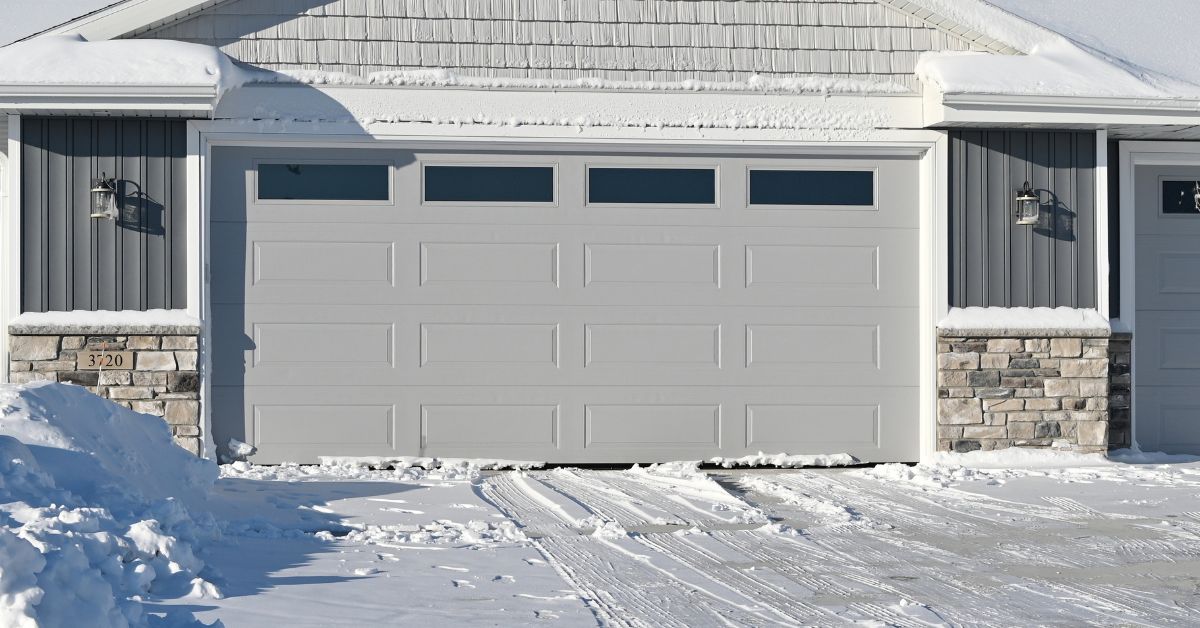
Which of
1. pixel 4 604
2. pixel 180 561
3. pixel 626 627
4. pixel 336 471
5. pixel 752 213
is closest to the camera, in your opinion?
pixel 4 604

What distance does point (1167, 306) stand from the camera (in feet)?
34.1

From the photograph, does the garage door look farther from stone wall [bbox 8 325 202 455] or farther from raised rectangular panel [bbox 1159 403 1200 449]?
raised rectangular panel [bbox 1159 403 1200 449]

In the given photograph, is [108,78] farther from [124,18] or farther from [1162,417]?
[1162,417]

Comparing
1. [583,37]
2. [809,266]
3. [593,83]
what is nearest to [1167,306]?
[809,266]

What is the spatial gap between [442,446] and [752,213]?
8.91 feet

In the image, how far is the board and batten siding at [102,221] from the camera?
9.02 meters

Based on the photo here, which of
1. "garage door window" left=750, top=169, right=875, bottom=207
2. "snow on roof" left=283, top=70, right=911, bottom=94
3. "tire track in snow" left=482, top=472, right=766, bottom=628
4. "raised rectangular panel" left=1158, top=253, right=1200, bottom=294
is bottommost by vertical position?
"tire track in snow" left=482, top=472, right=766, bottom=628

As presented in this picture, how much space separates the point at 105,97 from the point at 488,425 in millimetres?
3288

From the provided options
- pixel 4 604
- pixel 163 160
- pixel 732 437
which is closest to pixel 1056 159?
pixel 732 437

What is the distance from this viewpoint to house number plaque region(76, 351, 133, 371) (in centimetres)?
895

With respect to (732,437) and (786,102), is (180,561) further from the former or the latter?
(786,102)

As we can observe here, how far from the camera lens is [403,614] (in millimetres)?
4574

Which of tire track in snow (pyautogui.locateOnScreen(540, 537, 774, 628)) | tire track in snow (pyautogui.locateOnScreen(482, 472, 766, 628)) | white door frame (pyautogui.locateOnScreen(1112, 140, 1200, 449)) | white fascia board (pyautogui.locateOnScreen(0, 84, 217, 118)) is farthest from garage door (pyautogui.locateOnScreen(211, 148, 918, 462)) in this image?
tire track in snow (pyautogui.locateOnScreen(540, 537, 774, 628))

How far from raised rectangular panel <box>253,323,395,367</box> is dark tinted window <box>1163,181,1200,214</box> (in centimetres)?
595
